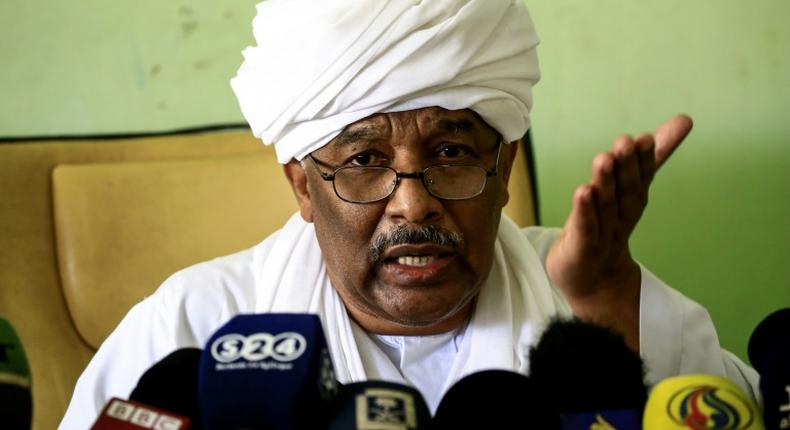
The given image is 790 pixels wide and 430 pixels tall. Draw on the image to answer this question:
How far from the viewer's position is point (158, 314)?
1571 mm

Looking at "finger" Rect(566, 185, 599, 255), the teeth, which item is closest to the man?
the teeth

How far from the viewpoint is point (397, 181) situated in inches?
54.1

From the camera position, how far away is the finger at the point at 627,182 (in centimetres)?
98

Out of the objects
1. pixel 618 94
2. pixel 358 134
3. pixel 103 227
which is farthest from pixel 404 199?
pixel 618 94

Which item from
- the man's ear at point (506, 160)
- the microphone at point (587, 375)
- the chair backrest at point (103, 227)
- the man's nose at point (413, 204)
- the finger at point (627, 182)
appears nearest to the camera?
the microphone at point (587, 375)

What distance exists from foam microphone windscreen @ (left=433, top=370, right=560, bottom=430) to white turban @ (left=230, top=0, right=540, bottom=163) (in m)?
0.69

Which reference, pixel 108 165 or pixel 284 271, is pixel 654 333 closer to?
pixel 284 271

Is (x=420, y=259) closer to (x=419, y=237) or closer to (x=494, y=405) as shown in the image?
(x=419, y=237)

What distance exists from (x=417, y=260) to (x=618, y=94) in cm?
104

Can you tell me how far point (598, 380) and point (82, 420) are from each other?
3.15 feet

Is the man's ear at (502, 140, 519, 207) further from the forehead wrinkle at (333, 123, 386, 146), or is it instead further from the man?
the forehead wrinkle at (333, 123, 386, 146)

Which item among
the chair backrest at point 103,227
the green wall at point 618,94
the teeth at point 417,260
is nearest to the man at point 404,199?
the teeth at point 417,260

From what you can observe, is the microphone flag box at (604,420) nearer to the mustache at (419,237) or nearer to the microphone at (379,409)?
the microphone at (379,409)

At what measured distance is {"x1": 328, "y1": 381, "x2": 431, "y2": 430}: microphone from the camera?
0.67m
